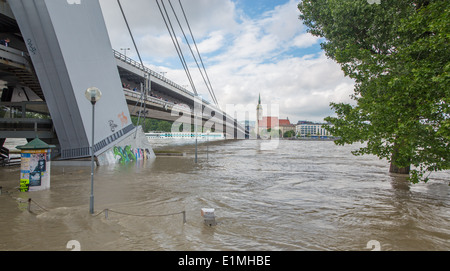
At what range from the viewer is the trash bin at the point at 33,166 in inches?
529

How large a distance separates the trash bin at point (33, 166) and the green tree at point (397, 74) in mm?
14816

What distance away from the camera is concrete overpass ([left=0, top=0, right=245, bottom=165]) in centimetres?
2091

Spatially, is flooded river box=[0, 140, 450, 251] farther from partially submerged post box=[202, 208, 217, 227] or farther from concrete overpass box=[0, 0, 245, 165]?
concrete overpass box=[0, 0, 245, 165]

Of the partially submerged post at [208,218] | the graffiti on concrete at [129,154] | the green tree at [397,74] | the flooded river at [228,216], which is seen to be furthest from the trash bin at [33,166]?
the green tree at [397,74]

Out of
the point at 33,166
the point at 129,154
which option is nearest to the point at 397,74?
the point at 33,166

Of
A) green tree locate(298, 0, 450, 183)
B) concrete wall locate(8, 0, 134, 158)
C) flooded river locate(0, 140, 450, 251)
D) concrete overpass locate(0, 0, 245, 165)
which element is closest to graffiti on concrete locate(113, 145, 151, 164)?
concrete overpass locate(0, 0, 245, 165)

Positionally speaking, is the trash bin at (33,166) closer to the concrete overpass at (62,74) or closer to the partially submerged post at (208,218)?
the concrete overpass at (62,74)

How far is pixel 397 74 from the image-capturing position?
12.3m

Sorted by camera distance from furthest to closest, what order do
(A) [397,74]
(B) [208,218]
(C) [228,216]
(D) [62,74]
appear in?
(D) [62,74]
(A) [397,74]
(C) [228,216]
(B) [208,218]

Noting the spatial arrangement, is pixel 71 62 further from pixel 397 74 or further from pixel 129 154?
pixel 397 74

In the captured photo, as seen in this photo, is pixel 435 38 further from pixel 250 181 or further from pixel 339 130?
pixel 250 181

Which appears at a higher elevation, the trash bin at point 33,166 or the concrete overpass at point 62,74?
the concrete overpass at point 62,74

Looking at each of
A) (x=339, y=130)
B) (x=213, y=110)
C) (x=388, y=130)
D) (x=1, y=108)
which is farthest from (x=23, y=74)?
(x=213, y=110)

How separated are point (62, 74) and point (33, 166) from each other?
10524 millimetres
